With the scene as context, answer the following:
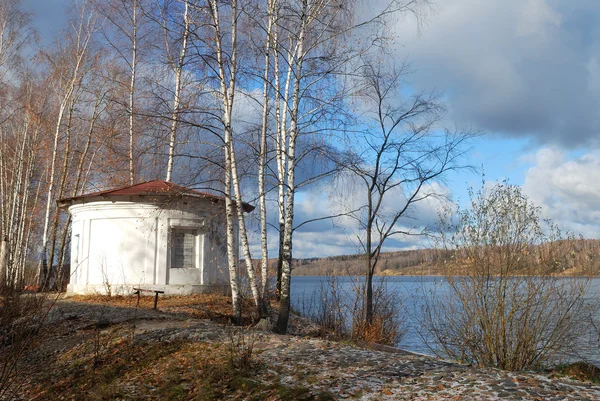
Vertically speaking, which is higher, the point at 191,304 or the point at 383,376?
the point at 191,304

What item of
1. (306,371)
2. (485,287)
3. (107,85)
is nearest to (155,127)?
(306,371)

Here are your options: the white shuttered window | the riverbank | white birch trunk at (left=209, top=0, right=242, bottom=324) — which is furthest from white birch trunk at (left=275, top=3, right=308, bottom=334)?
the white shuttered window

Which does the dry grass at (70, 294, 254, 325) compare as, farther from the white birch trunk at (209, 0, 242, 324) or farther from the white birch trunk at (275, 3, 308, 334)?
the white birch trunk at (275, 3, 308, 334)

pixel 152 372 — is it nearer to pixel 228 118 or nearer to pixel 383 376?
pixel 383 376

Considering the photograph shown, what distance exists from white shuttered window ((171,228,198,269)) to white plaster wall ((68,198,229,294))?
0.18m

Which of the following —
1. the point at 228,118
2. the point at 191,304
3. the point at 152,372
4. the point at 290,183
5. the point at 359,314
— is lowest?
the point at 152,372

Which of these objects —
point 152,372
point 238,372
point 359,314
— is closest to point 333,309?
point 359,314

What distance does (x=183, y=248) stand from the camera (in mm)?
17609

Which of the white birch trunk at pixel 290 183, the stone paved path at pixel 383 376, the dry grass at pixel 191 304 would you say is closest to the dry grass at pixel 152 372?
the stone paved path at pixel 383 376

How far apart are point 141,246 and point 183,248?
1.30 meters

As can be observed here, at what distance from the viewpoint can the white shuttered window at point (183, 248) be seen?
1750 cm

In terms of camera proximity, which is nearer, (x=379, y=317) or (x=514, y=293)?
(x=514, y=293)

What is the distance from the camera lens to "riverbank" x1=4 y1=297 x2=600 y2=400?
6.09 meters

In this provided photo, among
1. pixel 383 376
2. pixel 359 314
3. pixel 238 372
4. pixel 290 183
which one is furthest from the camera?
pixel 359 314
